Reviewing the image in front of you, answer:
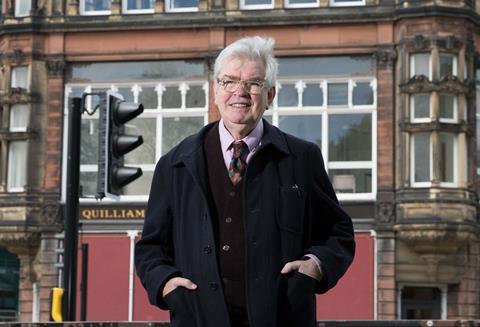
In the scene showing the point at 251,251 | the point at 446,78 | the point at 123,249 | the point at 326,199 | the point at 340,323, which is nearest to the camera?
the point at 251,251

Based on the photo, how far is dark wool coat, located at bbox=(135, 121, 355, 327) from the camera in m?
3.77

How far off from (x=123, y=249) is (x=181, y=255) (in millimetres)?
21952

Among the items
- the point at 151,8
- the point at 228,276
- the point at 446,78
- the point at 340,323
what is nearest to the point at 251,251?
the point at 228,276

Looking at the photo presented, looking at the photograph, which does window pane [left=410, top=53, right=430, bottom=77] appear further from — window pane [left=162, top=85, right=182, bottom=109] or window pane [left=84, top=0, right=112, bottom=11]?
Result: window pane [left=84, top=0, right=112, bottom=11]

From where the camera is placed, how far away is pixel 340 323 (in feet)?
25.1

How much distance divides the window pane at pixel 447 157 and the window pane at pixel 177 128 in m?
5.34

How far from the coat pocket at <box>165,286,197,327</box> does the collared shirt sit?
468 mm

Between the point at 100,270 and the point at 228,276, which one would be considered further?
the point at 100,270

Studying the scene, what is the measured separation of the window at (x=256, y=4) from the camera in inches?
1009

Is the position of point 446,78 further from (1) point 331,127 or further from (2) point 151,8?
(2) point 151,8

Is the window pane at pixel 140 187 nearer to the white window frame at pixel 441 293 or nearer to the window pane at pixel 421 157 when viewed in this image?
the window pane at pixel 421 157

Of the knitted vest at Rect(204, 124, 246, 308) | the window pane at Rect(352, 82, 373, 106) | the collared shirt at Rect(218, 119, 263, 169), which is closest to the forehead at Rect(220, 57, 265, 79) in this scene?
the collared shirt at Rect(218, 119, 263, 169)

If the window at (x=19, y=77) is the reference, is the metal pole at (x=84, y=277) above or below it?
below

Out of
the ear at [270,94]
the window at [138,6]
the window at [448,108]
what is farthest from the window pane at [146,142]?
the ear at [270,94]
